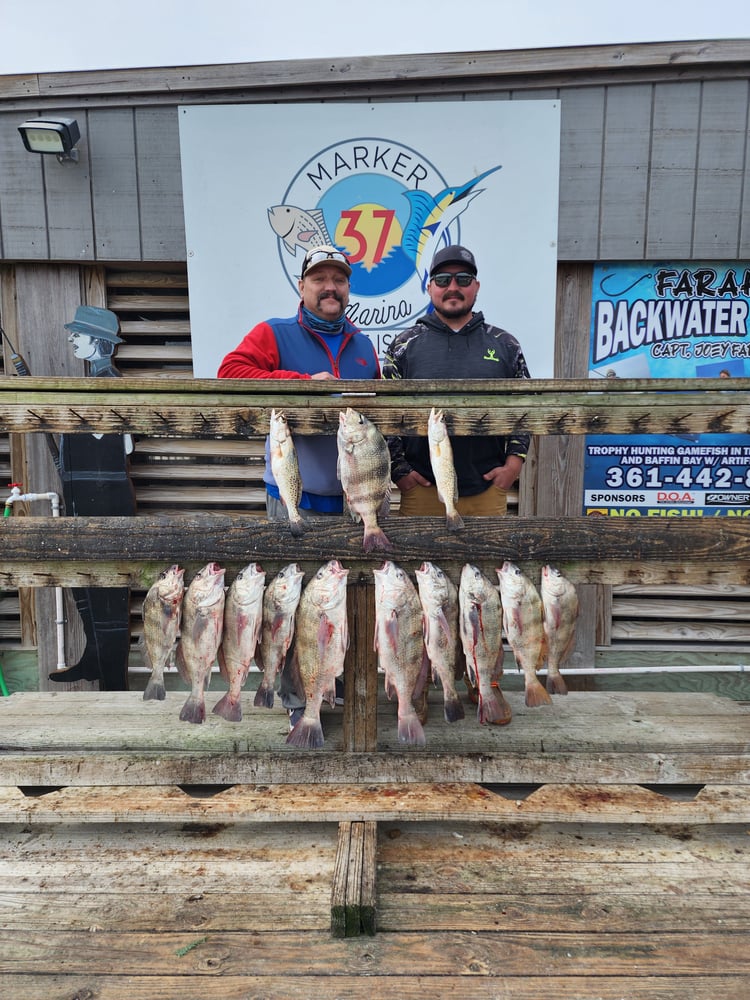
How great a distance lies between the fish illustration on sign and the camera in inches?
157

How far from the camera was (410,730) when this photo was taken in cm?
220

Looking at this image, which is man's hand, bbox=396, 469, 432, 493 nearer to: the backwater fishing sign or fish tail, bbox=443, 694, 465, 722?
fish tail, bbox=443, 694, 465, 722

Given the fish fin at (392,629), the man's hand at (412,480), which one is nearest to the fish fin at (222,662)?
the fish fin at (392,629)

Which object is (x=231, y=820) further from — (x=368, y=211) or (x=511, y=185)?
(x=511, y=185)

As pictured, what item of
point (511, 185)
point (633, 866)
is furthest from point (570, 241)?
point (633, 866)

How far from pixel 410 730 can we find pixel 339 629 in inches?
17.1

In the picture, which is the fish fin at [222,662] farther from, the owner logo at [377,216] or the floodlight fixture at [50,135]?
the floodlight fixture at [50,135]

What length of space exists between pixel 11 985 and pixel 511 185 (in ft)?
14.4

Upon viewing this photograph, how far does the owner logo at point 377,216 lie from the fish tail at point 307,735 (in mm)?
2686

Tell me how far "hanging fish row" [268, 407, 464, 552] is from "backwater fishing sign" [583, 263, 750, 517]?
7.39 feet

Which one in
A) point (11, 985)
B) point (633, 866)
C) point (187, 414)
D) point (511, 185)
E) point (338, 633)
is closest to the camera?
point (11, 985)

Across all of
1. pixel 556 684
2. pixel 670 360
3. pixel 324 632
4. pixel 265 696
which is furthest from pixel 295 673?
pixel 670 360

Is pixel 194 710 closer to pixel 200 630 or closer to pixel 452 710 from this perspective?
pixel 200 630

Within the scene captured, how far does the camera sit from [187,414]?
2.39 meters
